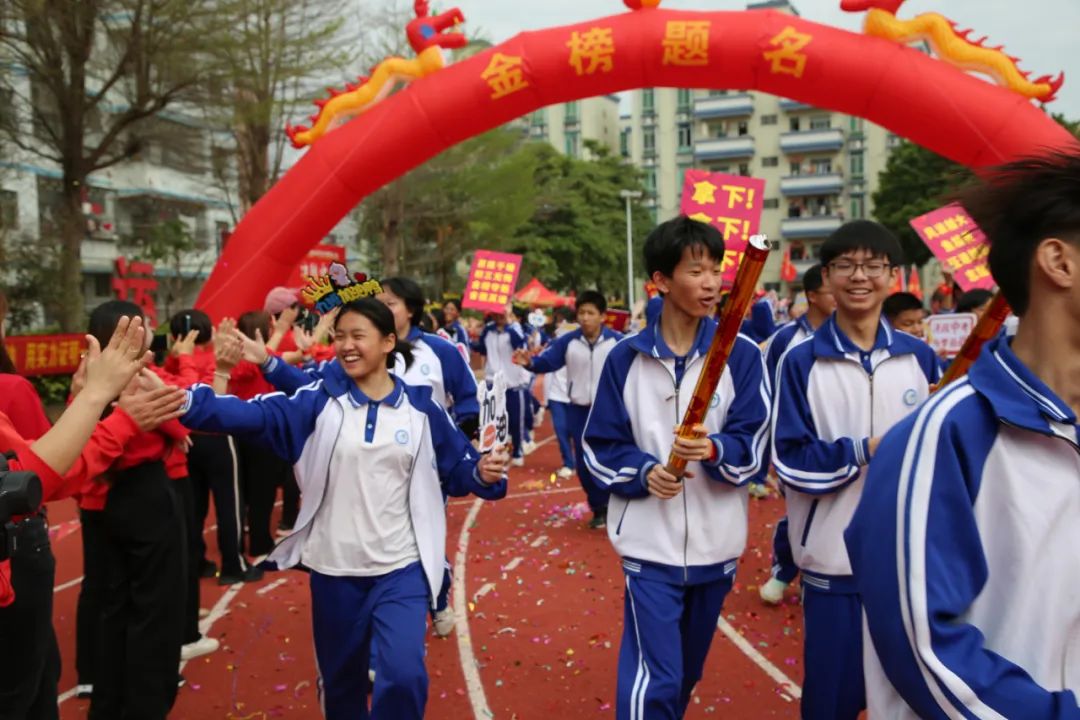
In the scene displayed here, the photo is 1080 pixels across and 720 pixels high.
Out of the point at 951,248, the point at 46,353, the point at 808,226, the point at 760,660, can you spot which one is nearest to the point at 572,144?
the point at 808,226

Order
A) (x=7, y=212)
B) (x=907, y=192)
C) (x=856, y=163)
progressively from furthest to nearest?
(x=856, y=163), (x=907, y=192), (x=7, y=212)

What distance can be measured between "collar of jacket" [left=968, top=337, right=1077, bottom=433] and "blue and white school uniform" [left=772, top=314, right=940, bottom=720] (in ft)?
5.10

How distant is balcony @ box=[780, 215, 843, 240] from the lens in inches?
2051

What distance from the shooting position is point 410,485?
3.44 metres

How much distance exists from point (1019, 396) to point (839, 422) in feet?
5.85

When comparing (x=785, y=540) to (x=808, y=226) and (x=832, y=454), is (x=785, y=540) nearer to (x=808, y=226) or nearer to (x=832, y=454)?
(x=832, y=454)

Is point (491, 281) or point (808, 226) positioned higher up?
point (808, 226)

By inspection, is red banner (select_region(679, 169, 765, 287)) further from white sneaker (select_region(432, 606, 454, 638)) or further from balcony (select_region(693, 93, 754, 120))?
balcony (select_region(693, 93, 754, 120))

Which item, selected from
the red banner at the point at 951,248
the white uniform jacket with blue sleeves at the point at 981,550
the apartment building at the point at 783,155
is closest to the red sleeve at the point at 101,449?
the white uniform jacket with blue sleeves at the point at 981,550

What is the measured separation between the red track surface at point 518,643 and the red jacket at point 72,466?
175 cm

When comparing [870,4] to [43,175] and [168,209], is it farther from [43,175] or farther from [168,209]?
[168,209]

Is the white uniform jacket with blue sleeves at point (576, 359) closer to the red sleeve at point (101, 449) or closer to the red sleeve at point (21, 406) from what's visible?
the red sleeve at point (101, 449)

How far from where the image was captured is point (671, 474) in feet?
9.93

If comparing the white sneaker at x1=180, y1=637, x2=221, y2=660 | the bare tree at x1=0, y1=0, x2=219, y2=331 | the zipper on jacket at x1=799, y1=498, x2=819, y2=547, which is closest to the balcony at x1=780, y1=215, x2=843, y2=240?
the bare tree at x1=0, y1=0, x2=219, y2=331
